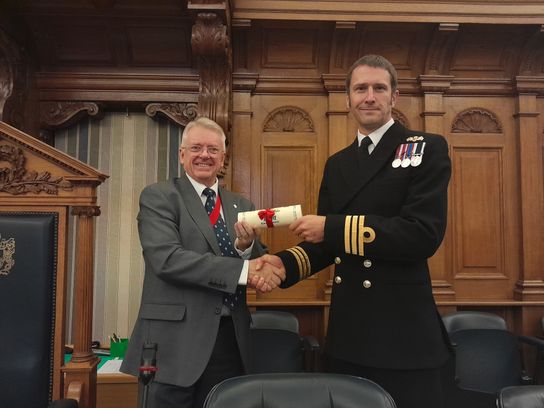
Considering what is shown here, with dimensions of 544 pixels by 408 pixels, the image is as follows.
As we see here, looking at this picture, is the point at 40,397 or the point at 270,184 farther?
the point at 270,184

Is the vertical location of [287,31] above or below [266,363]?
above

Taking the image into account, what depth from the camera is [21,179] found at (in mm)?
1673

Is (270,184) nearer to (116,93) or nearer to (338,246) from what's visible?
(116,93)

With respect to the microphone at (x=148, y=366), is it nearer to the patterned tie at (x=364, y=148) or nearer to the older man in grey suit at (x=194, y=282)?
the older man in grey suit at (x=194, y=282)

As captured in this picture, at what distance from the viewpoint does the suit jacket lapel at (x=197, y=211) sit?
5.25 feet

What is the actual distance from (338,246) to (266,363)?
1.36m

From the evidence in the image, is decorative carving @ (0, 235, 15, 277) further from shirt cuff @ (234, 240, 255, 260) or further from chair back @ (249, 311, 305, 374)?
chair back @ (249, 311, 305, 374)

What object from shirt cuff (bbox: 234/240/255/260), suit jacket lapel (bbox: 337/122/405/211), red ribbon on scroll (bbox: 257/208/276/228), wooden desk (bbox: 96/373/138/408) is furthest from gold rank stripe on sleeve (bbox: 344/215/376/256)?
wooden desk (bbox: 96/373/138/408)

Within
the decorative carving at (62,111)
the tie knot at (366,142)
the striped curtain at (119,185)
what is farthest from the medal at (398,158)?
the decorative carving at (62,111)

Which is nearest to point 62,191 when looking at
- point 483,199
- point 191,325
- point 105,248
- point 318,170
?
point 191,325

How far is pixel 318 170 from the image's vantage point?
293cm

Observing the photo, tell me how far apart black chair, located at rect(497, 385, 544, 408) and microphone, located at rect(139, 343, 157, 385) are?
0.89 meters

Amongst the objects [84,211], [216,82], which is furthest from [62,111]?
[84,211]

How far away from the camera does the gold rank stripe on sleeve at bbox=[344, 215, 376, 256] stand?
4.29 feet
